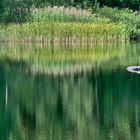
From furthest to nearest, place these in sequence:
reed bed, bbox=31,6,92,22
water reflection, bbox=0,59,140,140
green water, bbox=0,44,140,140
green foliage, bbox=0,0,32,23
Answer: green foliage, bbox=0,0,32,23
reed bed, bbox=31,6,92,22
green water, bbox=0,44,140,140
water reflection, bbox=0,59,140,140

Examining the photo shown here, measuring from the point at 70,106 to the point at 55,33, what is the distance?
19.6m

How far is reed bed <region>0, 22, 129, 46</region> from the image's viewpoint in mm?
37750

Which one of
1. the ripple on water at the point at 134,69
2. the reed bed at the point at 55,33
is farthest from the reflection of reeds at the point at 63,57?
the reed bed at the point at 55,33

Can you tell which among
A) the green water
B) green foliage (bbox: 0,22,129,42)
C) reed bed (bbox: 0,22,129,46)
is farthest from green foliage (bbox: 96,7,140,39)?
the green water

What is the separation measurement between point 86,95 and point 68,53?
11697 mm

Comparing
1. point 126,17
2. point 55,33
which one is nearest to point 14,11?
point 55,33

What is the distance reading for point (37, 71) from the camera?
26.0 m

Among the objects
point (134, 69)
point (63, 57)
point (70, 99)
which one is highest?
point (70, 99)

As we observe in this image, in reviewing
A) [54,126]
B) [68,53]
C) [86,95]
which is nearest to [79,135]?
[54,126]

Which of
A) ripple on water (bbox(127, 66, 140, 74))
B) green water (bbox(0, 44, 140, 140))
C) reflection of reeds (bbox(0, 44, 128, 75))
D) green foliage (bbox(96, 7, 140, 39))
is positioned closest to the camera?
green water (bbox(0, 44, 140, 140))

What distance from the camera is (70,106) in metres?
18.5

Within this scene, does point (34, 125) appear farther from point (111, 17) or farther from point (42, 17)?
point (111, 17)

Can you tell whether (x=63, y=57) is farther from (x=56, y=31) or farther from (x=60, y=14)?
(x=60, y=14)

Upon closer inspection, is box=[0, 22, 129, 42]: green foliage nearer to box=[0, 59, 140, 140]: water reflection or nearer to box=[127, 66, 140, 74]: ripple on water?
box=[127, 66, 140, 74]: ripple on water
